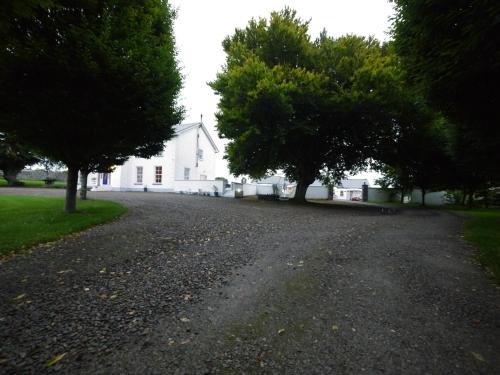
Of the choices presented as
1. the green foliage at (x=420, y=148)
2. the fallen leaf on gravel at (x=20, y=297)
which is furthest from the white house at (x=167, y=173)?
the fallen leaf on gravel at (x=20, y=297)

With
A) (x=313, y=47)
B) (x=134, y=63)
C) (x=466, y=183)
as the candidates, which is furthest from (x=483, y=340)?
(x=466, y=183)

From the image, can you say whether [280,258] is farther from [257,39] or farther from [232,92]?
[257,39]

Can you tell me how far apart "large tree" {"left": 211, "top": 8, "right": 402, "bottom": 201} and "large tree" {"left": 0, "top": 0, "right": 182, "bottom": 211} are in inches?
286

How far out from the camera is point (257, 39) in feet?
71.5

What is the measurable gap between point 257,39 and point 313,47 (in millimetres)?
4556

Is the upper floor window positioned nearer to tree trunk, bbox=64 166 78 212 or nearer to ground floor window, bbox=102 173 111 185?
ground floor window, bbox=102 173 111 185

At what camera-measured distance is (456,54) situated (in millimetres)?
6434

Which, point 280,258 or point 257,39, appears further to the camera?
point 257,39

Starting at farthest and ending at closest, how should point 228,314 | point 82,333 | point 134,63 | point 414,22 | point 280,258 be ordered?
1. point 134,63
2. point 414,22
3. point 280,258
4. point 228,314
5. point 82,333

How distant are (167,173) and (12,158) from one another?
1893cm

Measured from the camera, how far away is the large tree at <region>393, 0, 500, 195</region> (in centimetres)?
549

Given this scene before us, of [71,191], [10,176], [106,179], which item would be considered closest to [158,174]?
[106,179]

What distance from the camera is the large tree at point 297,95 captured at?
17938 millimetres

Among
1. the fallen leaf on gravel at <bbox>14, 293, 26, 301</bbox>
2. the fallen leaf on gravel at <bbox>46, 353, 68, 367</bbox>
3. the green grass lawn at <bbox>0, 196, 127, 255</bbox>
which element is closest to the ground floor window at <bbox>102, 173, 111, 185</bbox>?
the green grass lawn at <bbox>0, 196, 127, 255</bbox>
